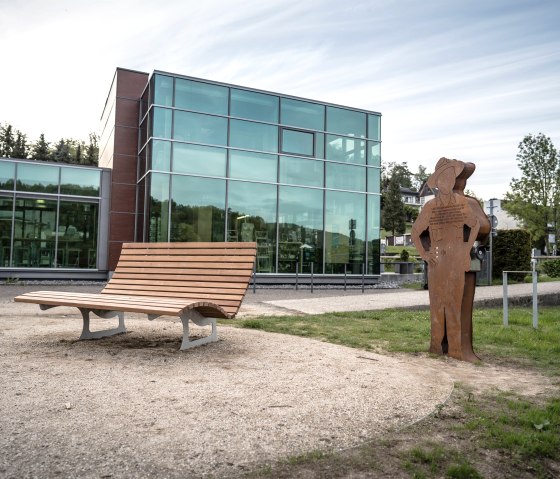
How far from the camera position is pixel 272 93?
778 inches

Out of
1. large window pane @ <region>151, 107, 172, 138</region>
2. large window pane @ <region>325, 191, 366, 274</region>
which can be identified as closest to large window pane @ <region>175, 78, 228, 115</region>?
large window pane @ <region>151, 107, 172, 138</region>

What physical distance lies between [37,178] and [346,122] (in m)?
12.1

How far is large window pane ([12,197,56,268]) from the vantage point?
58.1 ft

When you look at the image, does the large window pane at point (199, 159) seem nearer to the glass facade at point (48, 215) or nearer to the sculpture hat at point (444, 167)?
the glass facade at point (48, 215)

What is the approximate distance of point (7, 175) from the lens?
17766 millimetres

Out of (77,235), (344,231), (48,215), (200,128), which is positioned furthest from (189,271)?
(344,231)

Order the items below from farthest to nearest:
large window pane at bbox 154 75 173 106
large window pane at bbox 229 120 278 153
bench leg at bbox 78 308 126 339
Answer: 1. large window pane at bbox 229 120 278 153
2. large window pane at bbox 154 75 173 106
3. bench leg at bbox 78 308 126 339

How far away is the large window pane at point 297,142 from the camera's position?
65.6 feet

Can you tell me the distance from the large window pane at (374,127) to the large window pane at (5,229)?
14.1 metres

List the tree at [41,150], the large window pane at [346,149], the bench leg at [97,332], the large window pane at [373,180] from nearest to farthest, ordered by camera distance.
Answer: the bench leg at [97,332]
the large window pane at [346,149]
the large window pane at [373,180]
the tree at [41,150]

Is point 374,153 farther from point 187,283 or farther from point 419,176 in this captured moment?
point 419,176

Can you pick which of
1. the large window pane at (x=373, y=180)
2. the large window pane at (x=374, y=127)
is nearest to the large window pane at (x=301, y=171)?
the large window pane at (x=373, y=180)

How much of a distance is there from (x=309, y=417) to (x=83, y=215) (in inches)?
694

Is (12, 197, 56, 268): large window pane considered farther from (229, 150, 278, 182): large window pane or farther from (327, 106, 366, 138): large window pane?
(327, 106, 366, 138): large window pane
